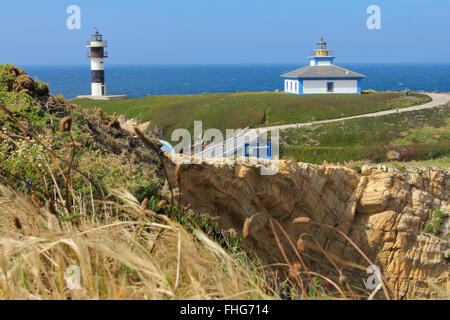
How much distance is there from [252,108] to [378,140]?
47.6 feet

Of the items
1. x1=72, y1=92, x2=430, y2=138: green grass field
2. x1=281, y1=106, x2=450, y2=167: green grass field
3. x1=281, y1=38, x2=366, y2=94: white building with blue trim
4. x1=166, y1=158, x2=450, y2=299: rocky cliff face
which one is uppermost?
x1=281, y1=38, x2=366, y2=94: white building with blue trim

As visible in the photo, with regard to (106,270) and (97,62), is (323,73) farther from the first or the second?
(106,270)

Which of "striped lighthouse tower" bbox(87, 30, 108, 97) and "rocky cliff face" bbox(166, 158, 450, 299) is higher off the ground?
"striped lighthouse tower" bbox(87, 30, 108, 97)

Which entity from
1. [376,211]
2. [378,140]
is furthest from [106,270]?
[378,140]

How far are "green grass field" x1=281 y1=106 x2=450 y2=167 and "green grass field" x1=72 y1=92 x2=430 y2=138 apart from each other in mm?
4888

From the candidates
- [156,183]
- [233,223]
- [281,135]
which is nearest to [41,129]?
[156,183]

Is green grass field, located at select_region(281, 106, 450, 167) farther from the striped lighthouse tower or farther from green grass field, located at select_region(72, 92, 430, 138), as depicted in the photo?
the striped lighthouse tower

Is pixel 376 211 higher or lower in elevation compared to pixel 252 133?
lower

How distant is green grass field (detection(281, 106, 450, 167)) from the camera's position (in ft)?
101

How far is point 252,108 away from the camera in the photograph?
45.5 m

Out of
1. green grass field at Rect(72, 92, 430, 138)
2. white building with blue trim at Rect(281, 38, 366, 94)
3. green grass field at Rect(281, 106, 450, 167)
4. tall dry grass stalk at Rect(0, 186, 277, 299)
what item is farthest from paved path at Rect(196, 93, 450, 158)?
tall dry grass stalk at Rect(0, 186, 277, 299)

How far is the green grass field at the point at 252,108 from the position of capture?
1667 inches

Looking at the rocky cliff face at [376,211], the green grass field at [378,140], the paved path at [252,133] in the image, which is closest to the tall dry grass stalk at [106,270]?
the rocky cliff face at [376,211]
